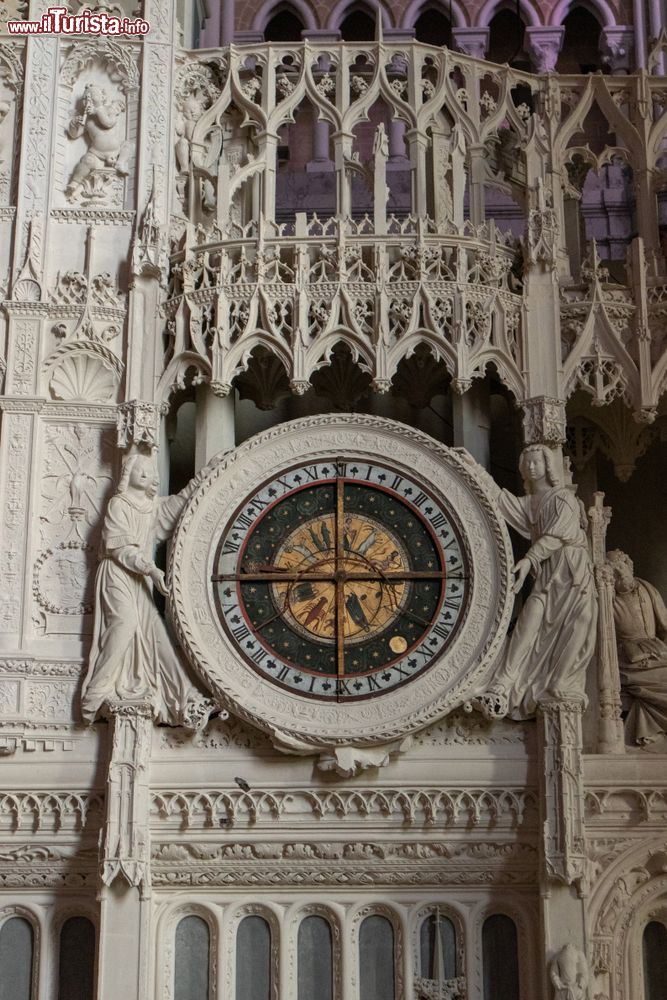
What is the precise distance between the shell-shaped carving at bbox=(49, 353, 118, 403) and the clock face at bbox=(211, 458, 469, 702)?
1444 millimetres

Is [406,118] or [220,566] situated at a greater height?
[406,118]

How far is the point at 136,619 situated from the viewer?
1417 cm

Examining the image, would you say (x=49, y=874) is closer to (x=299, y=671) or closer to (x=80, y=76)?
(x=299, y=671)

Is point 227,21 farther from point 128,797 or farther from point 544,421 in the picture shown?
point 128,797

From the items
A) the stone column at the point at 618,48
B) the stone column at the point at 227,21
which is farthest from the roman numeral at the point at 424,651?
the stone column at the point at 227,21

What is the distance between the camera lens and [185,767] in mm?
13922

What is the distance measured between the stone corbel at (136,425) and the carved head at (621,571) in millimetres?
3513

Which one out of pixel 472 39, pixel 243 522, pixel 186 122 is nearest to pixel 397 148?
pixel 472 39

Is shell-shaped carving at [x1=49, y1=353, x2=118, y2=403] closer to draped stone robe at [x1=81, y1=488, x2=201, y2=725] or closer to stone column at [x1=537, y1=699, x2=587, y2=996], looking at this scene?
draped stone robe at [x1=81, y1=488, x2=201, y2=725]

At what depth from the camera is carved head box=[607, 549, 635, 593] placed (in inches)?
579

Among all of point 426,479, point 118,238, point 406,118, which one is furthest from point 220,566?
point 406,118

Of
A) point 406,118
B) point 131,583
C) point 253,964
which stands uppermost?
point 406,118

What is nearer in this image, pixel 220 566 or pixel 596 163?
pixel 220 566

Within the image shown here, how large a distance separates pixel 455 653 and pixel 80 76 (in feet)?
18.5
